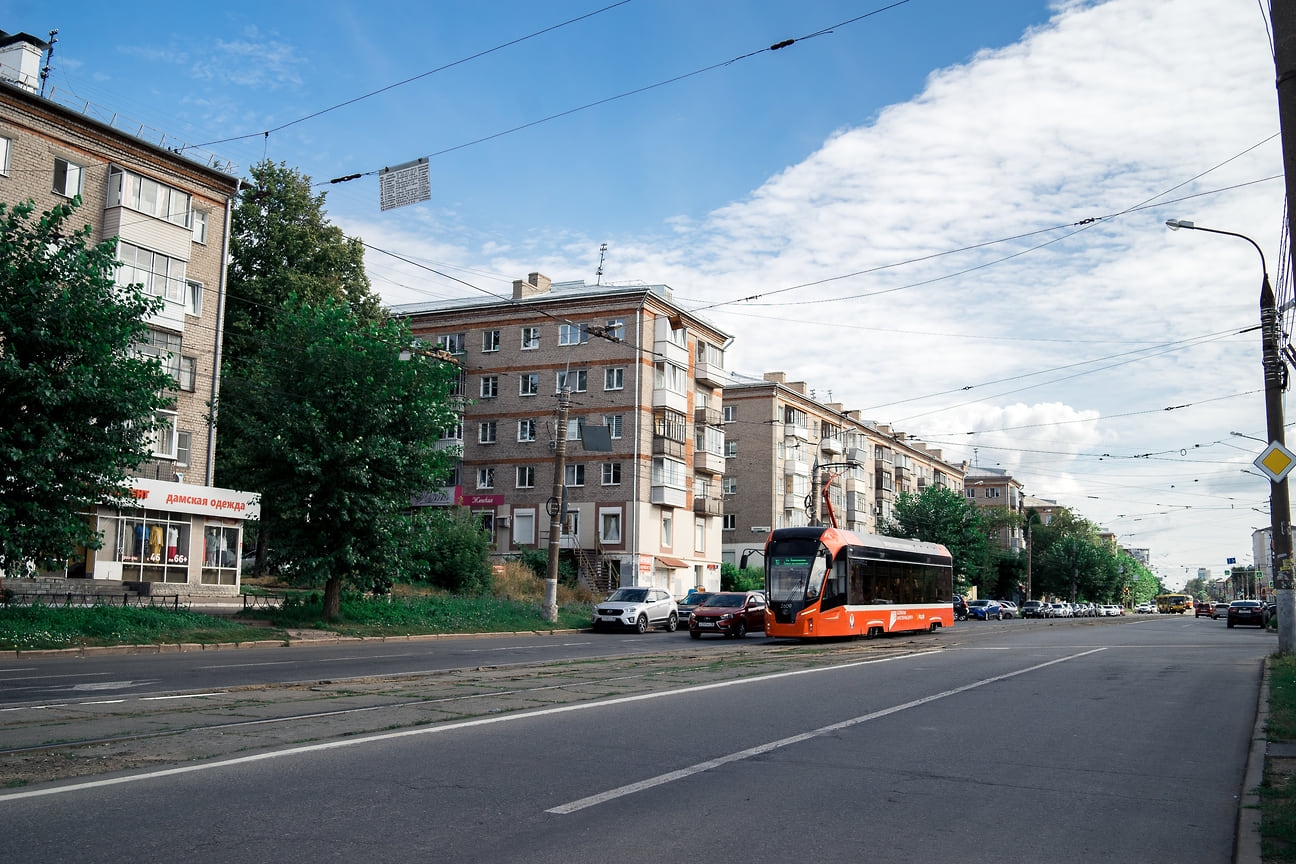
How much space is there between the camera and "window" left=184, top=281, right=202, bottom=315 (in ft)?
125

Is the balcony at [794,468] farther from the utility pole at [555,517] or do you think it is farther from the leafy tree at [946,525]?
the utility pole at [555,517]

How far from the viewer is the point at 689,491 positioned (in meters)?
57.6

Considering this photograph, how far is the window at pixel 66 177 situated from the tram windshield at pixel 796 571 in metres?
25.7

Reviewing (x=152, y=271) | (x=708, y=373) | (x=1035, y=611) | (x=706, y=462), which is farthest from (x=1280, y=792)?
(x=1035, y=611)

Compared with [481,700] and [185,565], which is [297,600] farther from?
[481,700]

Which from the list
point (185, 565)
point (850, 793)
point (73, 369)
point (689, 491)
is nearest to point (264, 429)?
point (73, 369)

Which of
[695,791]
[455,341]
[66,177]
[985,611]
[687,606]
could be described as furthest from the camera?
[985,611]

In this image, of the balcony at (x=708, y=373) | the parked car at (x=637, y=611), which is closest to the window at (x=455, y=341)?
the balcony at (x=708, y=373)

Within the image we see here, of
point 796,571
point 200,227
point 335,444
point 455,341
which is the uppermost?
point 200,227

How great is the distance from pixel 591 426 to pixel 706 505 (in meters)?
11.7

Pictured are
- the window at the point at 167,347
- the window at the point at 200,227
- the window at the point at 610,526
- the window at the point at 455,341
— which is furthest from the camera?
the window at the point at 455,341

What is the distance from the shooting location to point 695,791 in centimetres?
702

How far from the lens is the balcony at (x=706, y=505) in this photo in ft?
191

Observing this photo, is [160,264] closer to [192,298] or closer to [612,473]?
[192,298]
